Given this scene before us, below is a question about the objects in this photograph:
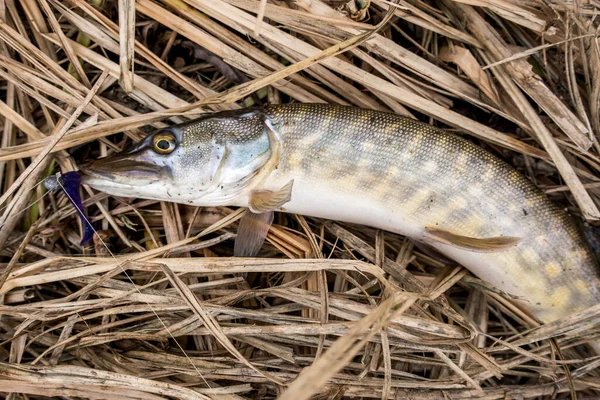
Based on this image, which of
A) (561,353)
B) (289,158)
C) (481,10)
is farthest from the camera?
(481,10)

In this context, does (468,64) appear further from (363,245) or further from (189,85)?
(189,85)

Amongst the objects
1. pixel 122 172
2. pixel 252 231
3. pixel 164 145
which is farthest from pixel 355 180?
pixel 122 172

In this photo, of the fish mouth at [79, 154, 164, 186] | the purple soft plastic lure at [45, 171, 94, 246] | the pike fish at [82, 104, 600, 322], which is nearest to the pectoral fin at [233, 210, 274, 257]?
the pike fish at [82, 104, 600, 322]

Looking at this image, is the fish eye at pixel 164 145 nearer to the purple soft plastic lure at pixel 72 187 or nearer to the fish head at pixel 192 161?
the fish head at pixel 192 161

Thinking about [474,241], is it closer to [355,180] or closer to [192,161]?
[355,180]

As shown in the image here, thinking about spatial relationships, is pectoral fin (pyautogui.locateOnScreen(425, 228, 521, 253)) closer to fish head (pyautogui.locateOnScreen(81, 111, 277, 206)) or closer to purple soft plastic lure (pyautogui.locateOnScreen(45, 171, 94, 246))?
fish head (pyautogui.locateOnScreen(81, 111, 277, 206))

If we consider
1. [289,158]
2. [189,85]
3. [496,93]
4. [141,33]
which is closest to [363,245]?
[289,158]

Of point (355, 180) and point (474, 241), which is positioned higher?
point (355, 180)
